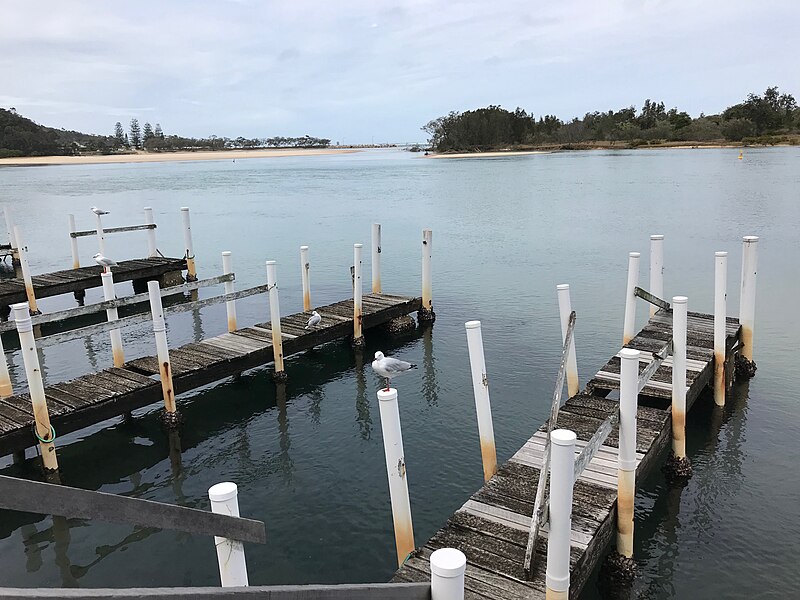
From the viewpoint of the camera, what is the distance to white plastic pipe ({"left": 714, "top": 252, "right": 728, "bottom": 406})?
39.1 ft

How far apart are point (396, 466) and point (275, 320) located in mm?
7853

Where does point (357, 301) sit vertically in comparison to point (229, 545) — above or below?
below

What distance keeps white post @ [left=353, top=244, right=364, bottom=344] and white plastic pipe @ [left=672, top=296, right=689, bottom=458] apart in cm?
839

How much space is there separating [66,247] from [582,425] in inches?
1301

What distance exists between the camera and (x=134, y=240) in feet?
121

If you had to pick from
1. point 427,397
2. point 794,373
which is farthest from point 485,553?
point 794,373

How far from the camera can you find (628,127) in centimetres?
15075

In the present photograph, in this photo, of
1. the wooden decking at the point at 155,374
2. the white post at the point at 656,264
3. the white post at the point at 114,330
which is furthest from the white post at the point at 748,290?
the white post at the point at 114,330

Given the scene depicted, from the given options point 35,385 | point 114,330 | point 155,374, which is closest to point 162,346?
point 155,374

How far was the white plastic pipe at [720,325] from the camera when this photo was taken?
39.1 feet

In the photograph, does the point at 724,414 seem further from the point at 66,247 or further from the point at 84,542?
the point at 66,247

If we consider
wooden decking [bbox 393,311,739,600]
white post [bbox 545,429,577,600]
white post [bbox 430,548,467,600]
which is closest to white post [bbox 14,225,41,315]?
wooden decking [bbox 393,311,739,600]

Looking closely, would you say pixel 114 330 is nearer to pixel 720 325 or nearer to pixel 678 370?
pixel 678 370

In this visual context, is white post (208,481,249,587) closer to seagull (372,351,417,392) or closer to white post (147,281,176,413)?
seagull (372,351,417,392)
